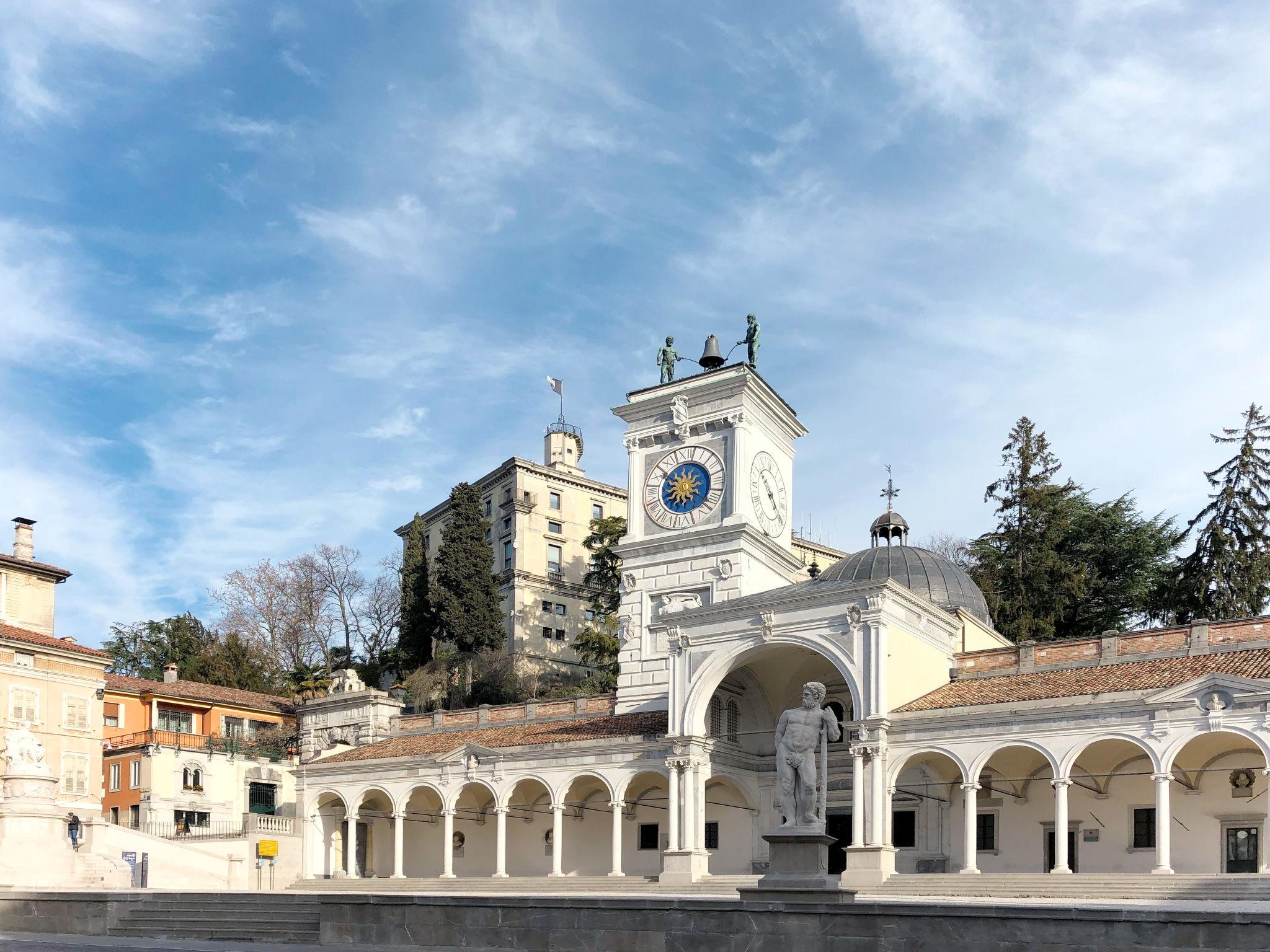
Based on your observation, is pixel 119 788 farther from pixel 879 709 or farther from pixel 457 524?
pixel 879 709

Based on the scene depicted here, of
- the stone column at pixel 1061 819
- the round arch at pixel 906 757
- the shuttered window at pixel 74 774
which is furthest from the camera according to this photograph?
the shuttered window at pixel 74 774

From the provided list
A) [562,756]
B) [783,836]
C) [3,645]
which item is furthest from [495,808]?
[783,836]

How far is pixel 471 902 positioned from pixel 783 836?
4372mm

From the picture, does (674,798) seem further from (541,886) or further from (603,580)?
(603,580)

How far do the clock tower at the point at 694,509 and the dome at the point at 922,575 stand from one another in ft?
6.43

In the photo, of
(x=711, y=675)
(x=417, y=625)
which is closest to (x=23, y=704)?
(x=417, y=625)

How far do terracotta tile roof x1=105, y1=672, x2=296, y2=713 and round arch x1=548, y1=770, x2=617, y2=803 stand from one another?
64.3 feet

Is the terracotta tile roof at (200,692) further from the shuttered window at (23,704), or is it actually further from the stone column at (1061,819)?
the stone column at (1061,819)

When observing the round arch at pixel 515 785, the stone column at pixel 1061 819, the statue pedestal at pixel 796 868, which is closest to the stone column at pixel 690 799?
the round arch at pixel 515 785

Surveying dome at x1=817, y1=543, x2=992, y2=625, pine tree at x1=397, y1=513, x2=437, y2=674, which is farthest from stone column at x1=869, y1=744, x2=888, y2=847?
pine tree at x1=397, y1=513, x2=437, y2=674

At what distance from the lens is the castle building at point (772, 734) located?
27.8 meters

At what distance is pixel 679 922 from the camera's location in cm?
1645

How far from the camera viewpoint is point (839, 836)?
34.0 meters

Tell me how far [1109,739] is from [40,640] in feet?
110
